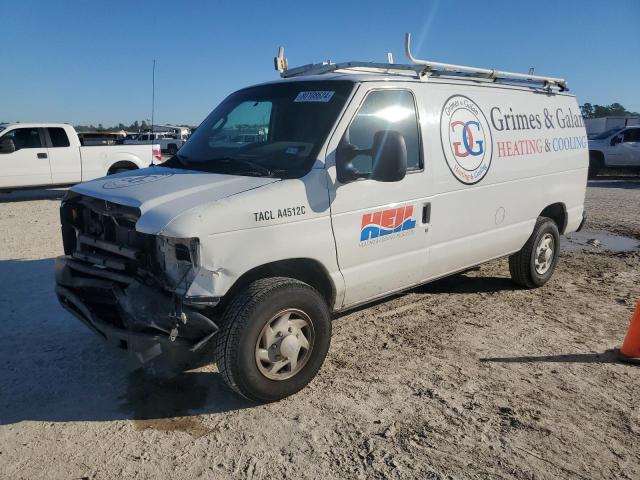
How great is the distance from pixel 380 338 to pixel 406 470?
1777mm

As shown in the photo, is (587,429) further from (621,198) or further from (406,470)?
(621,198)

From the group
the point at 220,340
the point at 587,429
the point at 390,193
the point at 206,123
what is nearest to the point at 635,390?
the point at 587,429

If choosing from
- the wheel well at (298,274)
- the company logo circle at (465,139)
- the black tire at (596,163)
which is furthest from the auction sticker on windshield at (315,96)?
the black tire at (596,163)

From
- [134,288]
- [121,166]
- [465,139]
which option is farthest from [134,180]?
[121,166]

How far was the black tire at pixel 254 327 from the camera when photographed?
3.19 meters

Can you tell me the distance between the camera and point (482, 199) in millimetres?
4797

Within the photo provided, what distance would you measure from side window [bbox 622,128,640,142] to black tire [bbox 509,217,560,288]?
1469cm

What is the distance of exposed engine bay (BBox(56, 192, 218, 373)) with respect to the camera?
10.2ft

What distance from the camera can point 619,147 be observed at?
1797cm

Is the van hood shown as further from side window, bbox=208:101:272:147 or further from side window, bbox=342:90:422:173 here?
side window, bbox=342:90:422:173

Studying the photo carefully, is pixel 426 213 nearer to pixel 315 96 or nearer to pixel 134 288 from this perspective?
pixel 315 96

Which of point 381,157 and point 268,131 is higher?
point 268,131

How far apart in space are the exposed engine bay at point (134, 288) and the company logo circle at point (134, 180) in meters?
0.19

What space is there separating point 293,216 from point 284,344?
839mm
